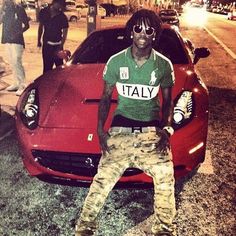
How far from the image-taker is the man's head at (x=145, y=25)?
2.78 m

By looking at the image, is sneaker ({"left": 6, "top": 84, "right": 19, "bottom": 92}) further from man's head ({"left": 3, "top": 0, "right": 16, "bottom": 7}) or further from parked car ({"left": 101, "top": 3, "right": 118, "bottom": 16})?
parked car ({"left": 101, "top": 3, "right": 118, "bottom": 16})

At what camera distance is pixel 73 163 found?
3.37 meters

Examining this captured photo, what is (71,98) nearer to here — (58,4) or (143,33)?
(143,33)

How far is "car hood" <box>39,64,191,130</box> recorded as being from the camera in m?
3.63

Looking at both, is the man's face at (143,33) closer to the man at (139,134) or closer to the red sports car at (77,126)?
the man at (139,134)

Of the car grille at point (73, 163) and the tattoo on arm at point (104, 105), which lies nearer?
the tattoo on arm at point (104, 105)

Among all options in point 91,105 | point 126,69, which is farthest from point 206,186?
point 126,69

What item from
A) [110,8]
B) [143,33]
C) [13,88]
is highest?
[143,33]

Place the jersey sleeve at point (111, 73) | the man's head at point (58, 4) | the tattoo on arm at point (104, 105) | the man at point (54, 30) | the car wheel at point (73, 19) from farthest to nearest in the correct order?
1. the car wheel at point (73, 19)
2. the man at point (54, 30)
3. the man's head at point (58, 4)
4. the tattoo on arm at point (104, 105)
5. the jersey sleeve at point (111, 73)

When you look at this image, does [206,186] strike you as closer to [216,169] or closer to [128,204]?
[216,169]

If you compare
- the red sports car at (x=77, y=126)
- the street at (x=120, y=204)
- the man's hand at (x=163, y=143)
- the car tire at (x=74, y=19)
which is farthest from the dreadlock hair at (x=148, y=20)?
the car tire at (x=74, y=19)

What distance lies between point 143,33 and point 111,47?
241 centimetres

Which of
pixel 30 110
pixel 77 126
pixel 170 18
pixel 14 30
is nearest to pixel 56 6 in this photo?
pixel 14 30

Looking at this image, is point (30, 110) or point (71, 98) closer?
point (30, 110)
